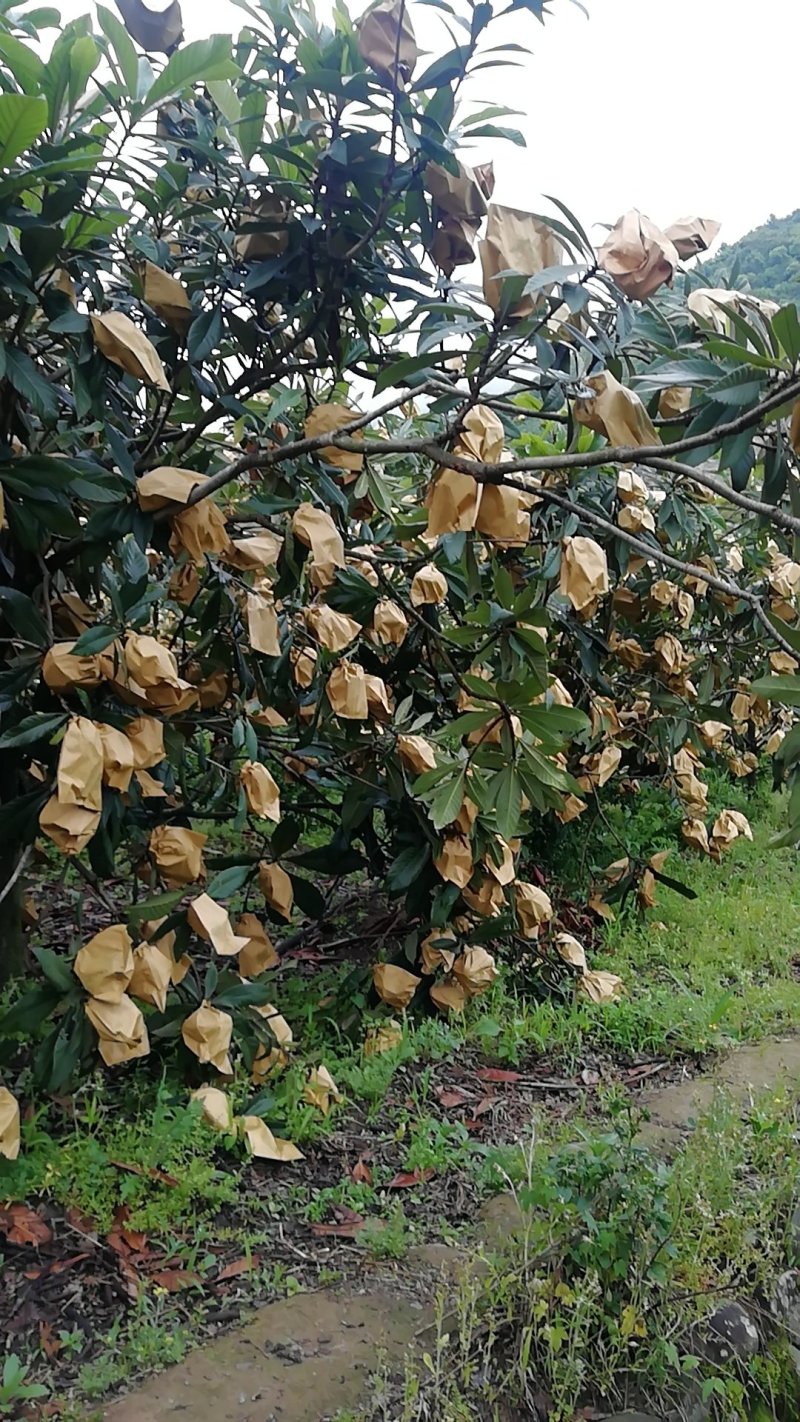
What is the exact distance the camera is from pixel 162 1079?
2.05 meters

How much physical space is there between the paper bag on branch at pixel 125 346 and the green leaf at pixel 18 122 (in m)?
0.23

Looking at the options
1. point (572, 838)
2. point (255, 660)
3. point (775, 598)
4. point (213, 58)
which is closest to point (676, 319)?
point (213, 58)

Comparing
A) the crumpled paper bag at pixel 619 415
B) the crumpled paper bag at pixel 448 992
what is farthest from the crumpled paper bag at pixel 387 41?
the crumpled paper bag at pixel 448 992

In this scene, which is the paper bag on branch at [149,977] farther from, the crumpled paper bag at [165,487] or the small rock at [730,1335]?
the small rock at [730,1335]

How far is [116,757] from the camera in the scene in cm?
145

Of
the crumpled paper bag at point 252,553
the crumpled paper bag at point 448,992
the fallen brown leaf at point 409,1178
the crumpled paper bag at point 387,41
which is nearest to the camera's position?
the crumpled paper bag at point 387,41

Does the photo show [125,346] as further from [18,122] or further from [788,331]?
[788,331]

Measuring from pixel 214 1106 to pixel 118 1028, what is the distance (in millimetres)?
405

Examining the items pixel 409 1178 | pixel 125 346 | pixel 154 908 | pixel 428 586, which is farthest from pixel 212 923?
pixel 125 346

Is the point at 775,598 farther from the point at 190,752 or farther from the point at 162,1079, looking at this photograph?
the point at 162,1079

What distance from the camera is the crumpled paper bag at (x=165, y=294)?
1588 millimetres

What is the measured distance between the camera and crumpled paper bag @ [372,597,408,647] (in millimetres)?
2182

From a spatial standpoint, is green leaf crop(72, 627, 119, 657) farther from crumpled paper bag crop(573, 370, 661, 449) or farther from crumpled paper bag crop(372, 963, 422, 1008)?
crumpled paper bag crop(372, 963, 422, 1008)

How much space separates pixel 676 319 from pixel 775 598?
202 cm
